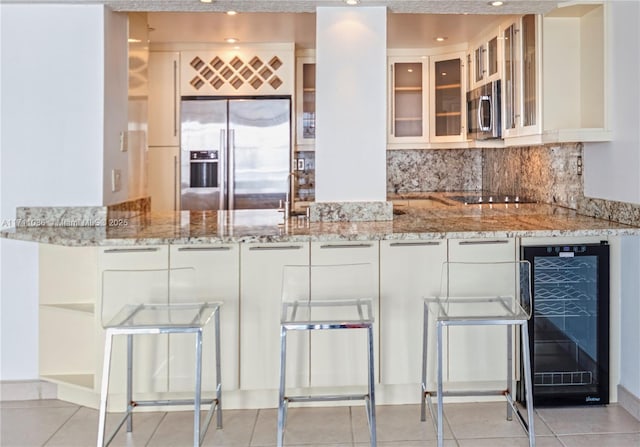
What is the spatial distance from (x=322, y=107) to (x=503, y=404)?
6.24 ft

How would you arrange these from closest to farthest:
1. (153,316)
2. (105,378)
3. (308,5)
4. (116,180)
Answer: (105,378), (153,316), (308,5), (116,180)

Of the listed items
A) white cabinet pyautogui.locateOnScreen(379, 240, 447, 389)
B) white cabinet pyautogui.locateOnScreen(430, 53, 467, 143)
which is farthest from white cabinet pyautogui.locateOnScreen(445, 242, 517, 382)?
white cabinet pyautogui.locateOnScreen(430, 53, 467, 143)

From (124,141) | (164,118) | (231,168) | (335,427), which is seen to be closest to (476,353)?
(335,427)

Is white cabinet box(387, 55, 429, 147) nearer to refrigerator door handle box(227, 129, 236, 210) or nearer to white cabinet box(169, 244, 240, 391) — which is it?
refrigerator door handle box(227, 129, 236, 210)

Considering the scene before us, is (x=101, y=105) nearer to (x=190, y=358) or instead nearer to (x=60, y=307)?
(x=60, y=307)

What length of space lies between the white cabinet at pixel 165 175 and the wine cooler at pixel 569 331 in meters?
3.38

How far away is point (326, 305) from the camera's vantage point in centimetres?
266

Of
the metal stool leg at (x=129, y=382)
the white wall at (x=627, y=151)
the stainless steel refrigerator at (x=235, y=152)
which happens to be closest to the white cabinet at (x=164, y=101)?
the stainless steel refrigerator at (x=235, y=152)

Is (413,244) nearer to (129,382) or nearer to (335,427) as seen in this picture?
(335,427)

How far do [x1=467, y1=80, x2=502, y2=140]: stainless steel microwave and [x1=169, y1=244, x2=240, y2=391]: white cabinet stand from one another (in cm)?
245

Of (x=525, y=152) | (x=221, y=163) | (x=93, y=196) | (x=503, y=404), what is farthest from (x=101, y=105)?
(x=525, y=152)

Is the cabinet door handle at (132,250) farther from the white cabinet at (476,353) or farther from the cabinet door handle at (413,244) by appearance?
Answer: the white cabinet at (476,353)

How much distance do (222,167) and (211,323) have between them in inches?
98.3

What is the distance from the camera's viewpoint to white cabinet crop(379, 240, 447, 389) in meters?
3.02
